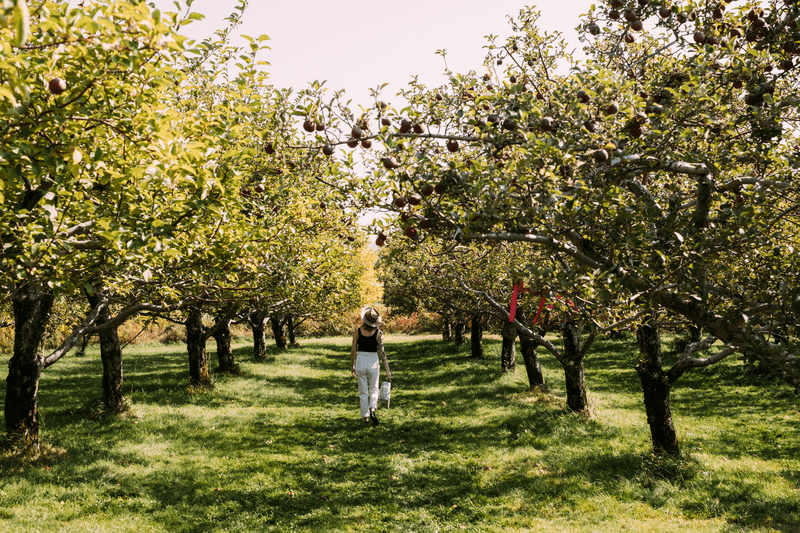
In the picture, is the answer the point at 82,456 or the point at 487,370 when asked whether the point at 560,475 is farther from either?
the point at 487,370

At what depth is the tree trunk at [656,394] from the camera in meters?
9.85

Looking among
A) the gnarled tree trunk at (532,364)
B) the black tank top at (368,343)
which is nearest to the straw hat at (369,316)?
the black tank top at (368,343)

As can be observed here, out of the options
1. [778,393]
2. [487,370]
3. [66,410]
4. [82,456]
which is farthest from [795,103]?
[487,370]

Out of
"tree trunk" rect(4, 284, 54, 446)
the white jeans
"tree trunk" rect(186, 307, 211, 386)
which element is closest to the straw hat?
the white jeans

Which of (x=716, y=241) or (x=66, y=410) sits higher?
(x=716, y=241)

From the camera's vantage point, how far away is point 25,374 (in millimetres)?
10047

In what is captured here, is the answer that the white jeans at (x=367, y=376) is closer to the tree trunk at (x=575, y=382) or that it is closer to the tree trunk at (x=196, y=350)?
the tree trunk at (x=575, y=382)

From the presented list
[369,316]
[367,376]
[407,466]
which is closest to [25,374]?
[367,376]

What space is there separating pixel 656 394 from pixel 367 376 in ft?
18.7

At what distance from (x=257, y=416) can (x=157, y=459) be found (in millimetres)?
4381

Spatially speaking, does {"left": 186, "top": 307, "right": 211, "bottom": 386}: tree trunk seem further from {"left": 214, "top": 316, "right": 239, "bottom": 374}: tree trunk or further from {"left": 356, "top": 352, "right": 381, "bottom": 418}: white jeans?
{"left": 356, "top": 352, "right": 381, "bottom": 418}: white jeans

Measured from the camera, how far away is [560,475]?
30.6ft

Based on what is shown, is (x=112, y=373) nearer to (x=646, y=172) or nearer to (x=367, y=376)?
(x=367, y=376)

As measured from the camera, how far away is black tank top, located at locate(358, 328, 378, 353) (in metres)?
10.6
